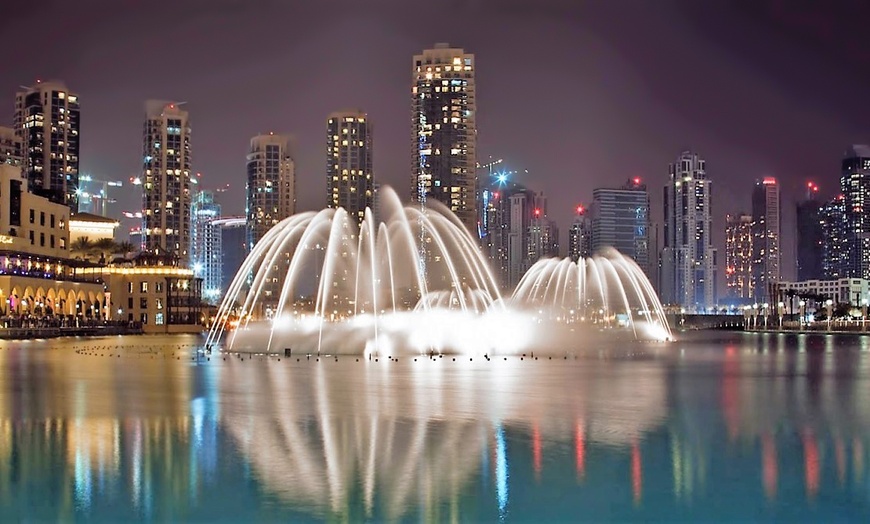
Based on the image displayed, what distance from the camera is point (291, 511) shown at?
56.3ft

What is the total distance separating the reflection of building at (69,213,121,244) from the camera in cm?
17775

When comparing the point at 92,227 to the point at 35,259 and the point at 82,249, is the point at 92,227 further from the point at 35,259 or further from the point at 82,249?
the point at 35,259

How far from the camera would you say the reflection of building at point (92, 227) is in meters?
178

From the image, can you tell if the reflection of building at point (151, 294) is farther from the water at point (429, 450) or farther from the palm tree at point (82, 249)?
the water at point (429, 450)

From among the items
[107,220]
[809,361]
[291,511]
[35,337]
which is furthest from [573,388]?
[107,220]

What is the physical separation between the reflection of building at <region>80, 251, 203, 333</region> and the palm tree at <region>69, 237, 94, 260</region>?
1062cm

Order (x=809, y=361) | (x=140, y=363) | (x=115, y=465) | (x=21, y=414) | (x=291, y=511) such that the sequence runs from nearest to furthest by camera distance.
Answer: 1. (x=291, y=511)
2. (x=115, y=465)
3. (x=21, y=414)
4. (x=140, y=363)
5. (x=809, y=361)

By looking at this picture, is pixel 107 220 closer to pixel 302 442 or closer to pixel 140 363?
pixel 140 363

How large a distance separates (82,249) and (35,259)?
4247cm

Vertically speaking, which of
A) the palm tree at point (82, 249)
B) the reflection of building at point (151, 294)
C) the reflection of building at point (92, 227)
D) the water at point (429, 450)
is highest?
the reflection of building at point (92, 227)

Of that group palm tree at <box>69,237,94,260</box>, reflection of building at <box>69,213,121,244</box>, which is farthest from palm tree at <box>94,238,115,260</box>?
reflection of building at <box>69,213,121,244</box>

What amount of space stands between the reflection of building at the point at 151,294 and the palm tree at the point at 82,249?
10.6 metres

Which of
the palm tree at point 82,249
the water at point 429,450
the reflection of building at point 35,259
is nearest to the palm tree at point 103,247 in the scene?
the palm tree at point 82,249

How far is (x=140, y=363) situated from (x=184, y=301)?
108439mm
